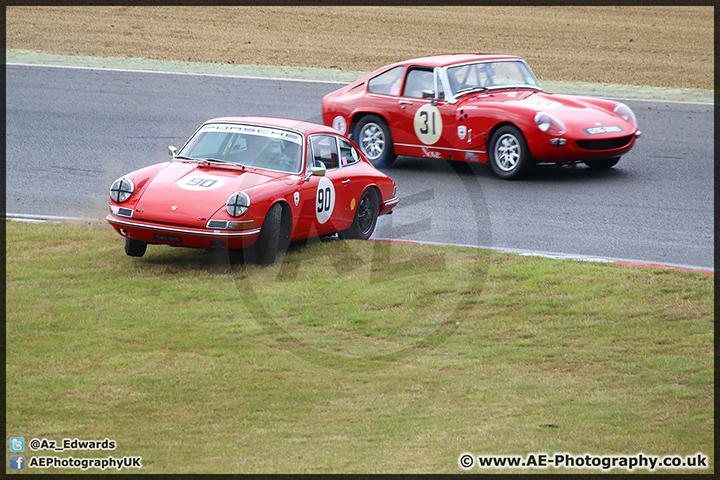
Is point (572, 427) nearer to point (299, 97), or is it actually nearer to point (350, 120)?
point (350, 120)

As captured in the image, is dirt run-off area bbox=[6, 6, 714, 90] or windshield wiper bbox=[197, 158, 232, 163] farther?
dirt run-off area bbox=[6, 6, 714, 90]

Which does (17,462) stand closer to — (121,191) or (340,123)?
(121,191)

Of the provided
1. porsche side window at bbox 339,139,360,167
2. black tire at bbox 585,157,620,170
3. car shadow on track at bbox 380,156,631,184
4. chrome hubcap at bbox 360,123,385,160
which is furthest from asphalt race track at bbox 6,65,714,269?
porsche side window at bbox 339,139,360,167

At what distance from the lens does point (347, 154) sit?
31.9 ft

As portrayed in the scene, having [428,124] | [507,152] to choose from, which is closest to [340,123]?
[428,124]

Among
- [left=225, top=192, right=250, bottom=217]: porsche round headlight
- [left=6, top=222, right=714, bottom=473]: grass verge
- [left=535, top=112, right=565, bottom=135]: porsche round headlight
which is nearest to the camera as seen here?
[left=6, top=222, right=714, bottom=473]: grass verge

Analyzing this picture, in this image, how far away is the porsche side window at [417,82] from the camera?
12680mm

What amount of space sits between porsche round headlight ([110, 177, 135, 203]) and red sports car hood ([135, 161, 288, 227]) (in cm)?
13

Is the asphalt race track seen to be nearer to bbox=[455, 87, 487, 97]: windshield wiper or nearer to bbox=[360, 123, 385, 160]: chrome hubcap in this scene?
bbox=[360, 123, 385, 160]: chrome hubcap

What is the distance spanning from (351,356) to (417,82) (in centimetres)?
705

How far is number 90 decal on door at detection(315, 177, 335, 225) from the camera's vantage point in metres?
8.81

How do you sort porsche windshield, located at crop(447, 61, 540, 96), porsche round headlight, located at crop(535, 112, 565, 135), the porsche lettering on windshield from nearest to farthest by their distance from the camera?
porsche round headlight, located at crop(535, 112, 565, 135) < the porsche lettering on windshield < porsche windshield, located at crop(447, 61, 540, 96)

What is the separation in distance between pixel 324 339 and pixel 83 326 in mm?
1735

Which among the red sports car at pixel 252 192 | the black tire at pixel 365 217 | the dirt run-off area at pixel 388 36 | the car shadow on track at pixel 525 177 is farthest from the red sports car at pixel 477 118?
the dirt run-off area at pixel 388 36
